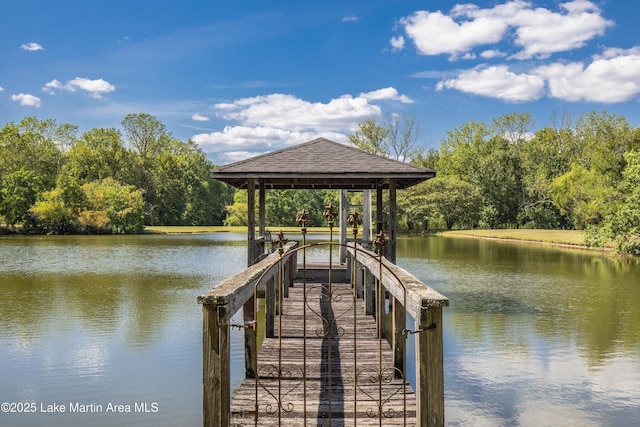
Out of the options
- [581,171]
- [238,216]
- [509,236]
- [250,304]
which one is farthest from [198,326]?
[238,216]

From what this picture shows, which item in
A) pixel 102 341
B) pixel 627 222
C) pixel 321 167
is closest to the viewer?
pixel 102 341

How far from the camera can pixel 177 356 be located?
895 centimetres

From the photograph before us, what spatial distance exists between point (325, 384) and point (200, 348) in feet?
14.0

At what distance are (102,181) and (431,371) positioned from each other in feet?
185

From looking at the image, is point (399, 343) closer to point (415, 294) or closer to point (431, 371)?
point (415, 294)

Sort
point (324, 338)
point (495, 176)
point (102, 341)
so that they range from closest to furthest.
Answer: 1. point (324, 338)
2. point (102, 341)
3. point (495, 176)

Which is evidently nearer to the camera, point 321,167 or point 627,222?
point 321,167

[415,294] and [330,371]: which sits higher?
[415,294]

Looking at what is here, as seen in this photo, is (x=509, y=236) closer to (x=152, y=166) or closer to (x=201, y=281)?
(x=201, y=281)

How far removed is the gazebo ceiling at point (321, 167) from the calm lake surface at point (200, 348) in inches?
122

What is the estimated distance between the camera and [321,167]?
36.1 ft

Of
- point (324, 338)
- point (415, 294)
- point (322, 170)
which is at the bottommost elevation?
point (324, 338)

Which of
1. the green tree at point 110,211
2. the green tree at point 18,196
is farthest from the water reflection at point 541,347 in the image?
the green tree at point 18,196

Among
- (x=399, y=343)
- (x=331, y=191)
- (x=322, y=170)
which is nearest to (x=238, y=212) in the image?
(x=331, y=191)
